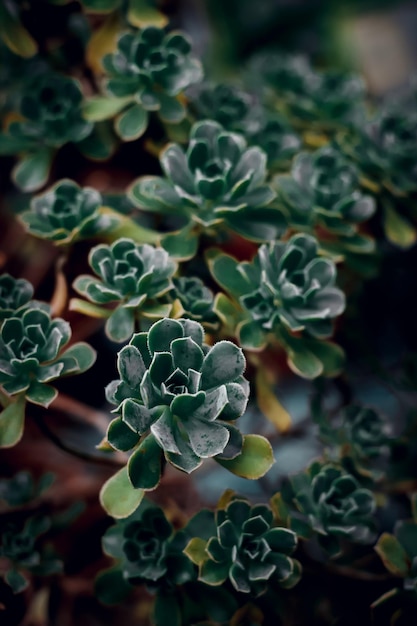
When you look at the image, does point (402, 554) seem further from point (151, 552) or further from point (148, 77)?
point (148, 77)

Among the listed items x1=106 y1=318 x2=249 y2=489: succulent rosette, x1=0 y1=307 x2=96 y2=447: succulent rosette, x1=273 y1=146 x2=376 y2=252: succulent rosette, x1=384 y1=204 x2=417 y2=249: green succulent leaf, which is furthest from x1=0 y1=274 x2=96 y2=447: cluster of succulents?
x1=384 y1=204 x2=417 y2=249: green succulent leaf

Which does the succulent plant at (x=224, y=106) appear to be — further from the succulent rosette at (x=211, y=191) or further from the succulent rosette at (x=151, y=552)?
the succulent rosette at (x=151, y=552)

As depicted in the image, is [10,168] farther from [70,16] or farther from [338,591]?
[338,591]

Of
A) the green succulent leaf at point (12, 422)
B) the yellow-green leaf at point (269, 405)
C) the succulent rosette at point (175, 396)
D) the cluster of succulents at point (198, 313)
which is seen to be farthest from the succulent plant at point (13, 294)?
the yellow-green leaf at point (269, 405)

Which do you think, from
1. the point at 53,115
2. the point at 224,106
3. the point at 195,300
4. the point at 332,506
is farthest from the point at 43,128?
the point at 332,506

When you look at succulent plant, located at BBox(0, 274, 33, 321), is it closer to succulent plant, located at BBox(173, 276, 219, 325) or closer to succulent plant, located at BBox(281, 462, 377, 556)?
succulent plant, located at BBox(173, 276, 219, 325)

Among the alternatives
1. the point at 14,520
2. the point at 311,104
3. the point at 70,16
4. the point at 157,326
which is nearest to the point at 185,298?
the point at 157,326
